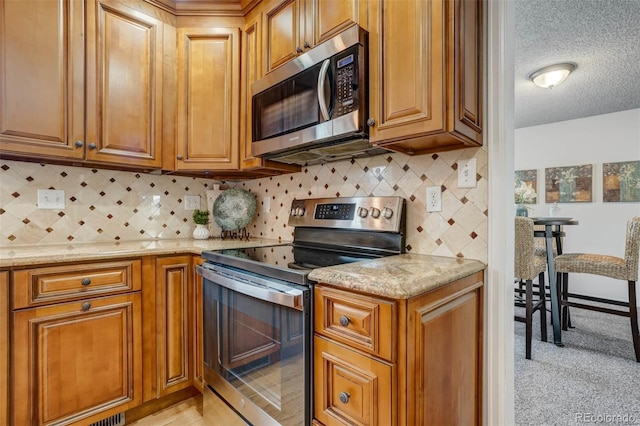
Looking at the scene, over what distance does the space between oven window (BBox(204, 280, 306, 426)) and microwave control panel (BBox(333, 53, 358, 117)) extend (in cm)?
84

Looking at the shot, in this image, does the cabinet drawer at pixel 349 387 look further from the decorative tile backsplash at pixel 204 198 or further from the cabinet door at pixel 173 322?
the cabinet door at pixel 173 322

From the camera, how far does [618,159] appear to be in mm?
4074

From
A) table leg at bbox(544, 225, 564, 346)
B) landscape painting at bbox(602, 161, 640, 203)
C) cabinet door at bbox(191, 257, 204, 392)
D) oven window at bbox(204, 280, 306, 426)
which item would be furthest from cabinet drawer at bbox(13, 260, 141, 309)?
landscape painting at bbox(602, 161, 640, 203)

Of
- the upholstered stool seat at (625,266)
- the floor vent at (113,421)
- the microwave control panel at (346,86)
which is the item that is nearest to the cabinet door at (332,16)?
the microwave control panel at (346,86)

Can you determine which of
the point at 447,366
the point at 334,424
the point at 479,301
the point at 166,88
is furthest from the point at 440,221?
the point at 166,88

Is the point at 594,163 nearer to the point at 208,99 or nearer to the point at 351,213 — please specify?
the point at 351,213

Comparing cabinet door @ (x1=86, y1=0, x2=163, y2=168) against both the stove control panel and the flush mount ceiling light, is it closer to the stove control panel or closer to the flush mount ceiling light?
the stove control panel

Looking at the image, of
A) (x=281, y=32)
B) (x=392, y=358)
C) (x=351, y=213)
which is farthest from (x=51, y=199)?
(x=392, y=358)

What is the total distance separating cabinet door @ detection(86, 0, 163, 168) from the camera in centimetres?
170

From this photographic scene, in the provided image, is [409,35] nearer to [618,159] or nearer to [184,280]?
[184,280]

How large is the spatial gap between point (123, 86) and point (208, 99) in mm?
453

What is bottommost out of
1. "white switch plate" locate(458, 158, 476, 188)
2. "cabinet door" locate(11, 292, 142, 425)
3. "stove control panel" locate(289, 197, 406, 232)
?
"cabinet door" locate(11, 292, 142, 425)

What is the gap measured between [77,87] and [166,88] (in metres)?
0.45

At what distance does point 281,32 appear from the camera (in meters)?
1.71
